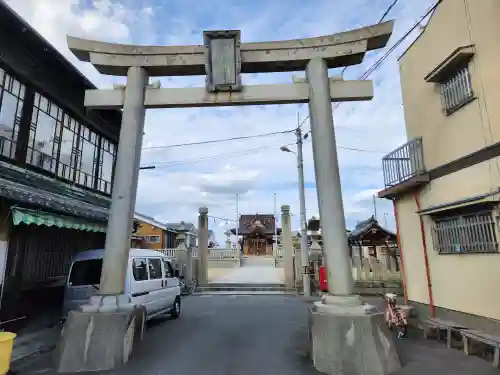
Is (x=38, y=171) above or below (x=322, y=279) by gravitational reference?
above

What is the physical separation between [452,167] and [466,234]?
1.49 meters

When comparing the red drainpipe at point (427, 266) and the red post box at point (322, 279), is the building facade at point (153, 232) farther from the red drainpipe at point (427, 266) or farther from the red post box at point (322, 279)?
the red drainpipe at point (427, 266)

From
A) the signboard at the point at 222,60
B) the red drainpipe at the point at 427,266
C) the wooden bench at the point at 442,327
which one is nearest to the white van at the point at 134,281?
the signboard at the point at 222,60

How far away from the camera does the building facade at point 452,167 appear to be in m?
6.50

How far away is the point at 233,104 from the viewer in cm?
684

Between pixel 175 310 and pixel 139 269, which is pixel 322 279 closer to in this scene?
pixel 175 310

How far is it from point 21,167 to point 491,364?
33.2ft

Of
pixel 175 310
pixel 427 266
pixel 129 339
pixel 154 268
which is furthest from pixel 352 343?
pixel 175 310

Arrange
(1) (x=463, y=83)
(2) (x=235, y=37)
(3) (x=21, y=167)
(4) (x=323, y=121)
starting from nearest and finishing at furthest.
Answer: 1. (4) (x=323, y=121)
2. (2) (x=235, y=37)
3. (1) (x=463, y=83)
4. (3) (x=21, y=167)

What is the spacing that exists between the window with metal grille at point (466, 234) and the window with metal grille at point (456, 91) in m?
2.39

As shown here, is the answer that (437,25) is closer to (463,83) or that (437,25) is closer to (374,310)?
(463,83)

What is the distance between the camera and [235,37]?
6770 mm

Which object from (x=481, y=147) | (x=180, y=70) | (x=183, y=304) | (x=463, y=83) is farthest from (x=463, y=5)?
(x=183, y=304)

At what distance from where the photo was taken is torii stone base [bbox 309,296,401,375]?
16.3ft
